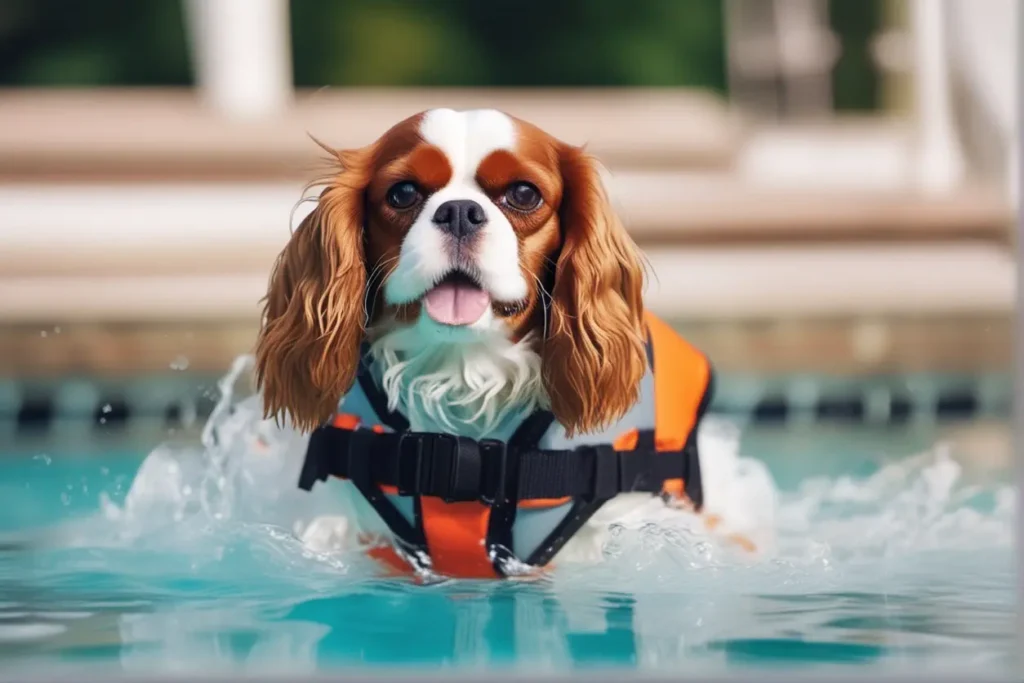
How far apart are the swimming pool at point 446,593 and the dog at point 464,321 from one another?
114mm

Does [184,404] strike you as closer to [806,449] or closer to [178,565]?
[178,565]

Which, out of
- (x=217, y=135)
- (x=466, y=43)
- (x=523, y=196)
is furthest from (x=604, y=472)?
(x=466, y=43)

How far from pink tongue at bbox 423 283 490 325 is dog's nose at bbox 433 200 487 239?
10 centimetres

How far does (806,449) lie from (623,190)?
1.13 m

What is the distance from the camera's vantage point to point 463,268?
6.43 feet

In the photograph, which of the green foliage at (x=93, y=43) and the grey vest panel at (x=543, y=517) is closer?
the grey vest panel at (x=543, y=517)

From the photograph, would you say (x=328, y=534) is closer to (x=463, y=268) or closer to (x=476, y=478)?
(x=476, y=478)

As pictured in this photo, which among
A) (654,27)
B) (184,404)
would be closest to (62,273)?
(184,404)

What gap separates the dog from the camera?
200 cm

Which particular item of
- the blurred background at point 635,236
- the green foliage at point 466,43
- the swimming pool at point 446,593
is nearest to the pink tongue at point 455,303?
the swimming pool at point 446,593

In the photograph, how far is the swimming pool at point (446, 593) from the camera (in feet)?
5.83

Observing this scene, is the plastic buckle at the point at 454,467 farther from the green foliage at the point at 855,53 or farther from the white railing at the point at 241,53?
the green foliage at the point at 855,53

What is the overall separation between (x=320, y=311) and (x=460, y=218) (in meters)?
0.31

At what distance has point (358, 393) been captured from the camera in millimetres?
2221
